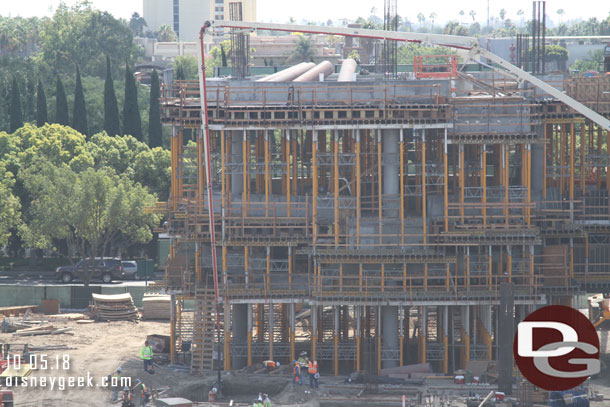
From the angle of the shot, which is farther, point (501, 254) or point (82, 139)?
point (82, 139)

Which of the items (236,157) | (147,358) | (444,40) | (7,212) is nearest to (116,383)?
(147,358)

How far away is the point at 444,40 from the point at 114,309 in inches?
1058

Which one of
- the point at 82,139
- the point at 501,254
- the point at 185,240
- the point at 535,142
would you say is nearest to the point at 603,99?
the point at 535,142

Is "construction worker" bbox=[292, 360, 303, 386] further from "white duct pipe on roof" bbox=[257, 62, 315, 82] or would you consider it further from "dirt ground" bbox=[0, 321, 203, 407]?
"white duct pipe on roof" bbox=[257, 62, 315, 82]

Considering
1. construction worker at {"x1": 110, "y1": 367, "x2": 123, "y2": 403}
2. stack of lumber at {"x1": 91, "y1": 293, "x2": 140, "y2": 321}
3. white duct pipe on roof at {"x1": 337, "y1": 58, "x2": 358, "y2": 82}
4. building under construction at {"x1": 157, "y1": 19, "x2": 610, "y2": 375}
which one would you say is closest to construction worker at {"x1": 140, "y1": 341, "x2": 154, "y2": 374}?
construction worker at {"x1": 110, "y1": 367, "x2": 123, "y2": 403}

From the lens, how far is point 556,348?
57.5 m

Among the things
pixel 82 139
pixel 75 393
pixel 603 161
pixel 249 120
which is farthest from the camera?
pixel 82 139

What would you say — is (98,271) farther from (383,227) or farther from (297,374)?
(297,374)

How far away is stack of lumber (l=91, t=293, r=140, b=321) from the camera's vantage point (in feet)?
243

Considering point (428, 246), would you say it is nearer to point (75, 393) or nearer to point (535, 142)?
point (535, 142)

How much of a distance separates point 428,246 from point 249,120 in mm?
10155

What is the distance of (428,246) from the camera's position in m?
59.4

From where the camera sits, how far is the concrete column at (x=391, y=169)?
60219mm

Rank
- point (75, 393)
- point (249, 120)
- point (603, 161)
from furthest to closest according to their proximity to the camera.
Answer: point (603, 161), point (249, 120), point (75, 393)
